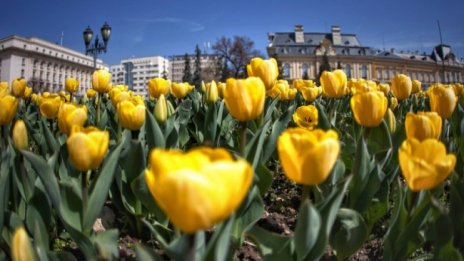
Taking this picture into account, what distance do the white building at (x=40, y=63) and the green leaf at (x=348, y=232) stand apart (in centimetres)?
6113

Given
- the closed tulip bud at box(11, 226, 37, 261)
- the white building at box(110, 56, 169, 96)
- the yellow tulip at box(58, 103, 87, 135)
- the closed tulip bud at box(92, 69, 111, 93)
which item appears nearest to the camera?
the closed tulip bud at box(11, 226, 37, 261)

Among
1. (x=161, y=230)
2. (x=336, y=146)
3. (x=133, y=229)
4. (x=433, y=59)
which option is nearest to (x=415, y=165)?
(x=336, y=146)

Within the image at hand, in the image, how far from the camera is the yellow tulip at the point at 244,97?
3.40ft

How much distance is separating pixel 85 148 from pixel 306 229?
53 cm

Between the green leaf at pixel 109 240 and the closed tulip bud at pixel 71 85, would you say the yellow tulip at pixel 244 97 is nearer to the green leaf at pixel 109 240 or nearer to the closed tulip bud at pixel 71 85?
the green leaf at pixel 109 240

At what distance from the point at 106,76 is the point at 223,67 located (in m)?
44.6

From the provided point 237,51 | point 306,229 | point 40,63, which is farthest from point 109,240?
point 40,63

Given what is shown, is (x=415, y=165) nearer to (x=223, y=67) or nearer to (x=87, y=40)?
(x=87, y=40)

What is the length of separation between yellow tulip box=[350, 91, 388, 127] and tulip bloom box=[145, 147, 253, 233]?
2.56ft

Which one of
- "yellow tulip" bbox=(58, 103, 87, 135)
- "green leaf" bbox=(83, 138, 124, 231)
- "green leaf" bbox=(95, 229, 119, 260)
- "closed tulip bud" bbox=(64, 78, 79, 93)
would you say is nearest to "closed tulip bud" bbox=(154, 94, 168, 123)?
"yellow tulip" bbox=(58, 103, 87, 135)

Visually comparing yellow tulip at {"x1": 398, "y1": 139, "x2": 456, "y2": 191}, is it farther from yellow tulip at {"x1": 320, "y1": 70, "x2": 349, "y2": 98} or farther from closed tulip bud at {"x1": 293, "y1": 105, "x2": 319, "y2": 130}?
yellow tulip at {"x1": 320, "y1": 70, "x2": 349, "y2": 98}

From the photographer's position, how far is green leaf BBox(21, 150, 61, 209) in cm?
92

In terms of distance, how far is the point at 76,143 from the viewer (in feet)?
2.81

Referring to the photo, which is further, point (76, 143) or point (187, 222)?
point (76, 143)
